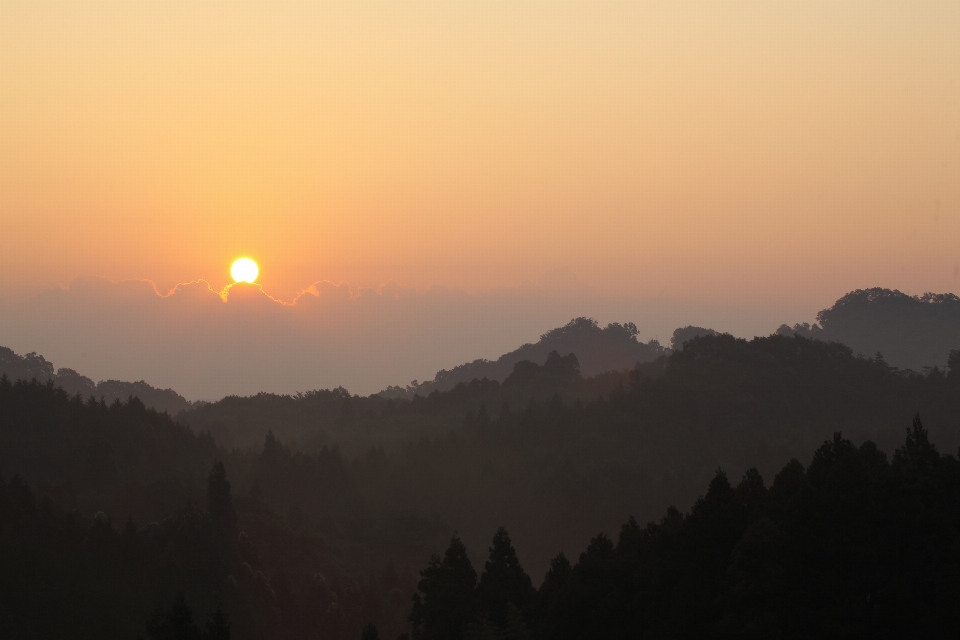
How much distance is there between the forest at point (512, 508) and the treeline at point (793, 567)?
0.09 m

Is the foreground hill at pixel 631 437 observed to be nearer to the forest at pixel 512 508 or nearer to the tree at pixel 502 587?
the forest at pixel 512 508

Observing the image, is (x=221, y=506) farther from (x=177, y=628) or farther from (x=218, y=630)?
(x=177, y=628)

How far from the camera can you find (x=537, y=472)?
14738cm

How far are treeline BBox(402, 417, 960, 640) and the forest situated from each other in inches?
3.7

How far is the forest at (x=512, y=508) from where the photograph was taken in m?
44.4

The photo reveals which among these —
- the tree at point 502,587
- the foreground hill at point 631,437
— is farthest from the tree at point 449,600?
the foreground hill at point 631,437

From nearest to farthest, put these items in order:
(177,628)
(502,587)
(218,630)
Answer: (177,628) → (218,630) → (502,587)

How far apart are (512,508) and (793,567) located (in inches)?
3797

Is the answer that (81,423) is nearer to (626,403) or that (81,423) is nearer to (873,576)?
(626,403)

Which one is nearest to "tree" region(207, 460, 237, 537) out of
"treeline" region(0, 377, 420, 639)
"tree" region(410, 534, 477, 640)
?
"treeline" region(0, 377, 420, 639)

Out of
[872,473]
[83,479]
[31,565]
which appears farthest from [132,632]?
[872,473]

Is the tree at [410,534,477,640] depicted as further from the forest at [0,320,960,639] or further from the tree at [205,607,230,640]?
the tree at [205,607,230,640]

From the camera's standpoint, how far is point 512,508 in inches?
5477

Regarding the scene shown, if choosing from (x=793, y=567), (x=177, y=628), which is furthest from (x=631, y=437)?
(x=177, y=628)
